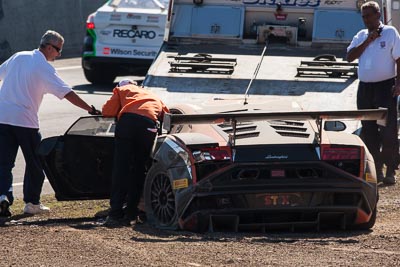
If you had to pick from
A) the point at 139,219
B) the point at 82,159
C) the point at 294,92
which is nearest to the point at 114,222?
the point at 139,219

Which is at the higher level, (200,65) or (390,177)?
(200,65)

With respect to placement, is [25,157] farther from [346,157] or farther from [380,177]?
[380,177]

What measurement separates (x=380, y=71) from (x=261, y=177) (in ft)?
11.4

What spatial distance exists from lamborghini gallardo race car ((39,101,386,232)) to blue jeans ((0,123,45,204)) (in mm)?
1694

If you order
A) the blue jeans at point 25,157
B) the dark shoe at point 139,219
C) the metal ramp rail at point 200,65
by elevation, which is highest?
the metal ramp rail at point 200,65

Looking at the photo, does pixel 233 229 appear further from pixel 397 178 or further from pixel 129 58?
pixel 129 58

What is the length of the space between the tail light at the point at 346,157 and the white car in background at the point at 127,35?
37.7ft

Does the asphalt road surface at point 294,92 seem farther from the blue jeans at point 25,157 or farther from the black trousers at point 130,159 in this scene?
the black trousers at point 130,159

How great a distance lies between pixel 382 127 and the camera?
1237 cm

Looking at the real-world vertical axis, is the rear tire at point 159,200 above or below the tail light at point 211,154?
below

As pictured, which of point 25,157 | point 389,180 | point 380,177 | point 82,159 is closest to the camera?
point 82,159

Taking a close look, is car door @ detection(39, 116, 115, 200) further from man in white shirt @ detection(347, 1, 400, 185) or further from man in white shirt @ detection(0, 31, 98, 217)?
man in white shirt @ detection(347, 1, 400, 185)

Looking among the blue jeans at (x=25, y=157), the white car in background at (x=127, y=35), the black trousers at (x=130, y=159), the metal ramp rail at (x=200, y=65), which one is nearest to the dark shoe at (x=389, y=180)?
the metal ramp rail at (x=200, y=65)

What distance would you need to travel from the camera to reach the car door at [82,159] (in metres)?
10.1
